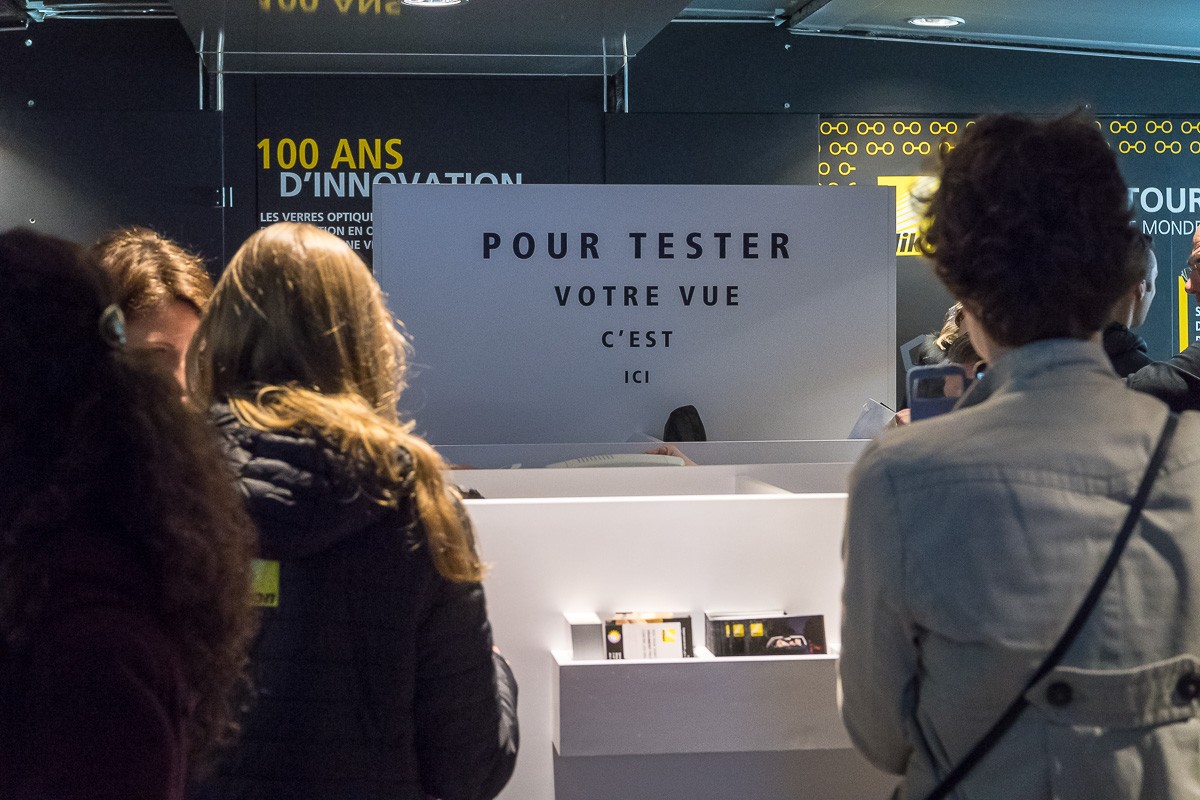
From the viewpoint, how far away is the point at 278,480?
4.05ft

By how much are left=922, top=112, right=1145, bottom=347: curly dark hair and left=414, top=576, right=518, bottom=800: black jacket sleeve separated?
0.61 metres

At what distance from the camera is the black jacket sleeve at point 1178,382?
8.60ft

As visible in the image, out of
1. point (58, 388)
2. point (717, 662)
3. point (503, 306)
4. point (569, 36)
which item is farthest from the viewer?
point (569, 36)

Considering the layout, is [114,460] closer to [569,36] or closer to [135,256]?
[135,256]

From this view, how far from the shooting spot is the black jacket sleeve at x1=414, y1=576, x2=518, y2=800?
130cm

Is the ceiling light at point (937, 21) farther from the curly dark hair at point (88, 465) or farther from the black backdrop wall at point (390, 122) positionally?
the curly dark hair at point (88, 465)

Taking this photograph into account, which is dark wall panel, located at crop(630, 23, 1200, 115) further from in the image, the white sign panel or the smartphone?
the smartphone

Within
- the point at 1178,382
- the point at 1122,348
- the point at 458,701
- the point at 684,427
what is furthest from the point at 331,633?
the point at 1122,348

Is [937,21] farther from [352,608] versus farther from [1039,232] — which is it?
[352,608]

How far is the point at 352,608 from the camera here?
4.15 feet

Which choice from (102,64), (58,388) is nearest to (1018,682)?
(58,388)

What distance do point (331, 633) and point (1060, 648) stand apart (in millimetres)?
693

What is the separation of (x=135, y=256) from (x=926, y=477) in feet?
5.24

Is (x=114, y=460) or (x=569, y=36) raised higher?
(x=569, y=36)
